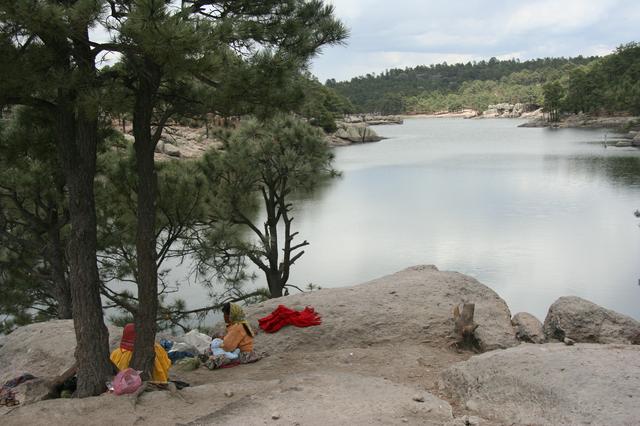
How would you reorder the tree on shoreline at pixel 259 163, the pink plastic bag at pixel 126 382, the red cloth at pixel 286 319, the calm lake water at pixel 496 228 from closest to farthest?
the pink plastic bag at pixel 126 382
the red cloth at pixel 286 319
the tree on shoreline at pixel 259 163
the calm lake water at pixel 496 228

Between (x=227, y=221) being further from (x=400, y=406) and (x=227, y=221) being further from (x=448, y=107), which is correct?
(x=448, y=107)

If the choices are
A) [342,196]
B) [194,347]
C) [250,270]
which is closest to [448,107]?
[342,196]

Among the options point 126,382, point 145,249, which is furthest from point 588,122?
point 126,382

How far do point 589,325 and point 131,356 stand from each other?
199 inches

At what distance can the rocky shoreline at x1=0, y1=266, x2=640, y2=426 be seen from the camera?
4770mm

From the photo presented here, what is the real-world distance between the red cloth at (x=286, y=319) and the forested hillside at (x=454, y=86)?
120m

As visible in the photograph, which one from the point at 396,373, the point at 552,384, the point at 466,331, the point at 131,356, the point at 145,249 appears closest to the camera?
the point at 552,384

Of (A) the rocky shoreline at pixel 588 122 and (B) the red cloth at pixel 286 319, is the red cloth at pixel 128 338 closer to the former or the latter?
(B) the red cloth at pixel 286 319

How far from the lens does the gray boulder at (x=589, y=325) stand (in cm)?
720

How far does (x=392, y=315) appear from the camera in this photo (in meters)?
8.32

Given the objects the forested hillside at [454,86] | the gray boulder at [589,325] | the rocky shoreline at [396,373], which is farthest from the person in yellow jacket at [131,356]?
the forested hillside at [454,86]

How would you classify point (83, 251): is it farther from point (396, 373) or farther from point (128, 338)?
point (396, 373)

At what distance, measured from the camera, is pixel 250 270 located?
1881 centimetres

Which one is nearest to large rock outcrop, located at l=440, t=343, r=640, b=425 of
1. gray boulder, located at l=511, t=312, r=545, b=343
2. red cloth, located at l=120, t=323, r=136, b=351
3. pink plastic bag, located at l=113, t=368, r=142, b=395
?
gray boulder, located at l=511, t=312, r=545, b=343
